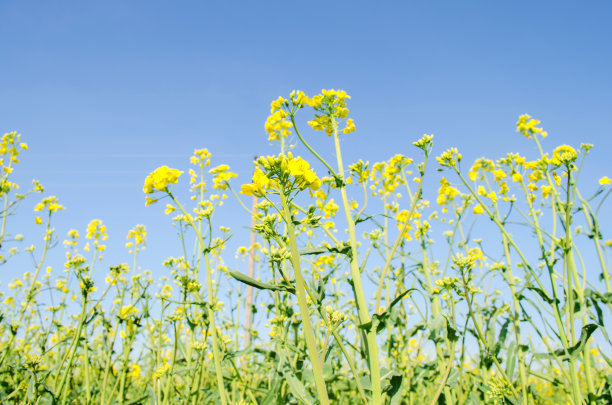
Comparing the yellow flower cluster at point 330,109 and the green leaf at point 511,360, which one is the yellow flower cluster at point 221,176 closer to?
the yellow flower cluster at point 330,109

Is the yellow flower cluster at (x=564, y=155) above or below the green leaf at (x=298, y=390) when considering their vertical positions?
above

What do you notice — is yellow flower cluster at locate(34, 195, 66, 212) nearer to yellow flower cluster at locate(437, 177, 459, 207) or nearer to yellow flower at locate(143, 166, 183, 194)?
yellow flower at locate(143, 166, 183, 194)

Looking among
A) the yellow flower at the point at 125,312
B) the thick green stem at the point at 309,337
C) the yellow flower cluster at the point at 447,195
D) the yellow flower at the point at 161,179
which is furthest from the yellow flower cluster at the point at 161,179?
the yellow flower cluster at the point at 447,195

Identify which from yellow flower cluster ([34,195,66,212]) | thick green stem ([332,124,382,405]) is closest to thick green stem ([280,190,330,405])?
thick green stem ([332,124,382,405])

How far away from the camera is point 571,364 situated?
2076 millimetres

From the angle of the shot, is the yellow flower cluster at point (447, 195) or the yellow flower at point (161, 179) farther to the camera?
the yellow flower cluster at point (447, 195)

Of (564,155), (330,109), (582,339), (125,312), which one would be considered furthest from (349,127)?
(125,312)

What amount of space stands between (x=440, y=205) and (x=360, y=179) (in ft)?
5.49

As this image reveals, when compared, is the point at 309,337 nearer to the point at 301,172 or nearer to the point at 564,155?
the point at 301,172

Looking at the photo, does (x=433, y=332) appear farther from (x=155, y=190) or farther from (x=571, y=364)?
(x=155, y=190)

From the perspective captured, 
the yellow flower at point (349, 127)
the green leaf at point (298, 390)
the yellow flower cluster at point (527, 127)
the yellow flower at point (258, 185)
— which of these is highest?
the yellow flower cluster at point (527, 127)

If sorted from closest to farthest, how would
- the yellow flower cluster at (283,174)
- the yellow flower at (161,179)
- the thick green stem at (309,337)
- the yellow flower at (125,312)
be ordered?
the thick green stem at (309,337) < the yellow flower cluster at (283,174) < the yellow flower at (161,179) < the yellow flower at (125,312)

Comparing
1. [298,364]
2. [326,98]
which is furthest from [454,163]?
[298,364]

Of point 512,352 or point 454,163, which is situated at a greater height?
point 454,163
